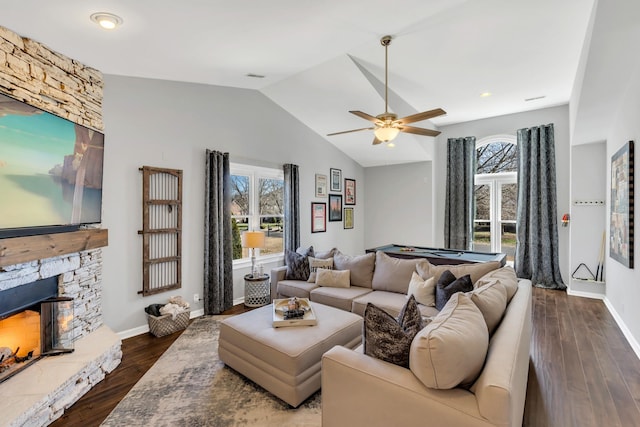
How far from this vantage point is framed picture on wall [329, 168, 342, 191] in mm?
6555

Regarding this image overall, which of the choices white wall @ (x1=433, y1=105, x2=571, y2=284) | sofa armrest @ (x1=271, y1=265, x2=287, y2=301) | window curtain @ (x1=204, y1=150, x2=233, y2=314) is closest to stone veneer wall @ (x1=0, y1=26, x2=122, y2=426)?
window curtain @ (x1=204, y1=150, x2=233, y2=314)

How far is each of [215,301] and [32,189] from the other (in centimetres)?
252

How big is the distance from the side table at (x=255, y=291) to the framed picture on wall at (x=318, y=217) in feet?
5.67

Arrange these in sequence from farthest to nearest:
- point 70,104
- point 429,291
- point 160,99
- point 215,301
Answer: point 215,301 → point 160,99 → point 429,291 → point 70,104

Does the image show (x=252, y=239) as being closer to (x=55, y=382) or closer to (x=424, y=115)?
(x=55, y=382)

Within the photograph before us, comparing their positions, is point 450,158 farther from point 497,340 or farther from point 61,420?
point 61,420

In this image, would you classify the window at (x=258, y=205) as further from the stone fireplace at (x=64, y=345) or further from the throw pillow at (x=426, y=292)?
the throw pillow at (x=426, y=292)

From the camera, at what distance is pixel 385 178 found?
7.31 m

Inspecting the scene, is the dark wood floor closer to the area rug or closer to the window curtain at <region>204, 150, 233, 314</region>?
the area rug

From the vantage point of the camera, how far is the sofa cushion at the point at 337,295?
3592 millimetres

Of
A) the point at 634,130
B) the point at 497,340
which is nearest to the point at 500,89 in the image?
the point at 634,130

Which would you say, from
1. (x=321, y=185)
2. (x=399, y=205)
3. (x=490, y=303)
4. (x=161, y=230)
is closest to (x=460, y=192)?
(x=399, y=205)

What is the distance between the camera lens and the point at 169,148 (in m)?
3.89

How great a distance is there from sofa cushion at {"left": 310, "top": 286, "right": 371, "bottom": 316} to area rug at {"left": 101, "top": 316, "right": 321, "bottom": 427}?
133 cm
